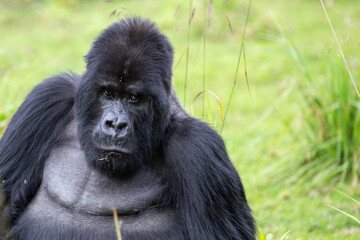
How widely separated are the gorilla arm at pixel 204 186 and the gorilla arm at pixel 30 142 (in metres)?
0.89

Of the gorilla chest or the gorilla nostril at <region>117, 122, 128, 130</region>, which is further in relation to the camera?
the gorilla chest

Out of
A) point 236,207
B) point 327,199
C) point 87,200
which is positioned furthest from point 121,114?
point 327,199

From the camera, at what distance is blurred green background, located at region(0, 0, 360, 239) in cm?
584

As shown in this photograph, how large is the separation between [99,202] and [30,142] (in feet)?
2.34

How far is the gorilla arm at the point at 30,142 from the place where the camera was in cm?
414

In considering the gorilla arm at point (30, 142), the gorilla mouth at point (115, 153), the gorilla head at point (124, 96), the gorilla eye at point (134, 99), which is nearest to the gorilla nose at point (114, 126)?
the gorilla head at point (124, 96)

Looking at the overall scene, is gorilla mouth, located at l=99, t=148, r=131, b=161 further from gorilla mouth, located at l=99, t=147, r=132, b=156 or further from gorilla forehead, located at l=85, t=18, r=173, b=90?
gorilla forehead, located at l=85, t=18, r=173, b=90

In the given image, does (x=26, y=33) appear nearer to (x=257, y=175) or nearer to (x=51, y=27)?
(x=51, y=27)

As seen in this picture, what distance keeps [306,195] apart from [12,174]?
3237mm

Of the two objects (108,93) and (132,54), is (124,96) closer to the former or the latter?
(108,93)

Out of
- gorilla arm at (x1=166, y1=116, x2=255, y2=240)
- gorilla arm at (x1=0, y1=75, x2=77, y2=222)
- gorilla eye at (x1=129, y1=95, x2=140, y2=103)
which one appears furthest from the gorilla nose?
gorilla arm at (x1=0, y1=75, x2=77, y2=222)

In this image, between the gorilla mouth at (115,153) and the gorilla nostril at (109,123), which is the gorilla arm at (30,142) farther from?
the gorilla nostril at (109,123)

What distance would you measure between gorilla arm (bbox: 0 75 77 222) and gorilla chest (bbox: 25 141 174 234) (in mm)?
140

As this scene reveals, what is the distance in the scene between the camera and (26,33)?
11742mm
